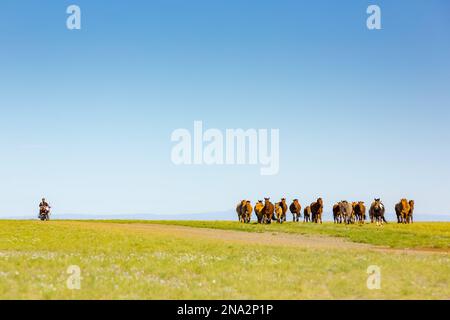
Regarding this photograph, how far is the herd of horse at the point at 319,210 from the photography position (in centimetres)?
6461

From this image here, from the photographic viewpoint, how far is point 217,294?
Answer: 1995 cm

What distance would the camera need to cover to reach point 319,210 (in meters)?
68.6

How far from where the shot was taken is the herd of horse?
64613 millimetres

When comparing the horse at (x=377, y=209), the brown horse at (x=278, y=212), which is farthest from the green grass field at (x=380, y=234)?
the horse at (x=377, y=209)

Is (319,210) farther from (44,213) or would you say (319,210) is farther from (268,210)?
(44,213)

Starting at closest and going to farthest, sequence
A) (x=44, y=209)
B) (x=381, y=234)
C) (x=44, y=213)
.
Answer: (x=381, y=234) → (x=44, y=209) → (x=44, y=213)

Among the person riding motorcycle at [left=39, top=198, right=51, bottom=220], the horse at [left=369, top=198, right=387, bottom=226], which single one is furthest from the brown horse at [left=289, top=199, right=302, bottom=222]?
the person riding motorcycle at [left=39, top=198, right=51, bottom=220]

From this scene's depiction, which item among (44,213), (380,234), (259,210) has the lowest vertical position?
(380,234)

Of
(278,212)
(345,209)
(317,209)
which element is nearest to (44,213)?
(278,212)
